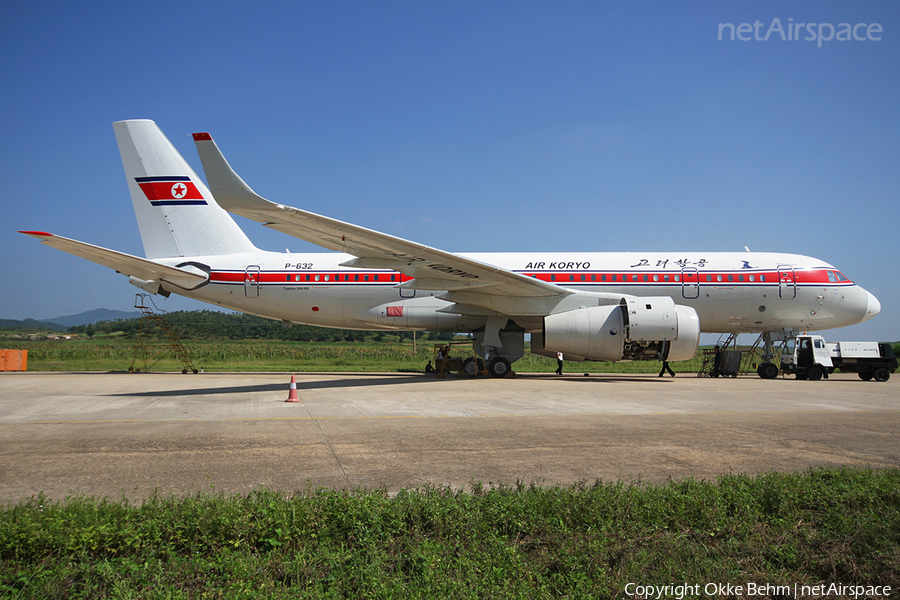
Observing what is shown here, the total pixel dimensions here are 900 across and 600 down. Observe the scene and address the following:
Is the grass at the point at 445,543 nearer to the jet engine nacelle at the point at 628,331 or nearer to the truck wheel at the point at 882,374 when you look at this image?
the jet engine nacelle at the point at 628,331

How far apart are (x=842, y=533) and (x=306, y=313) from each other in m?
16.5

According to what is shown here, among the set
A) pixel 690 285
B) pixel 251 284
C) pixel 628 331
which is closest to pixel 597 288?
pixel 628 331

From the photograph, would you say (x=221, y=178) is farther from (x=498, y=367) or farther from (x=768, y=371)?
(x=768, y=371)

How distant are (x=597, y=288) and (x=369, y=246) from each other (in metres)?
7.89

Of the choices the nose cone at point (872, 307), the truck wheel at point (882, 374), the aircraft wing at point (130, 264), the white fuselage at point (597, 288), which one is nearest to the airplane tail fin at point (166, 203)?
the white fuselage at point (597, 288)

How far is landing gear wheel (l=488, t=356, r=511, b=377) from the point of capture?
1684 cm

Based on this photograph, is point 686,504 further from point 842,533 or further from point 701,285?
point 701,285

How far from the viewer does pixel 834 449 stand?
6387 mm

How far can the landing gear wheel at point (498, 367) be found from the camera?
16.8 m

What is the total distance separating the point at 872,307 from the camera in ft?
60.3

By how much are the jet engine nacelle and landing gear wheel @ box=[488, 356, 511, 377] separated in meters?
1.73

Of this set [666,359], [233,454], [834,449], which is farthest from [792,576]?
[666,359]

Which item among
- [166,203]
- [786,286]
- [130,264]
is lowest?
[786,286]

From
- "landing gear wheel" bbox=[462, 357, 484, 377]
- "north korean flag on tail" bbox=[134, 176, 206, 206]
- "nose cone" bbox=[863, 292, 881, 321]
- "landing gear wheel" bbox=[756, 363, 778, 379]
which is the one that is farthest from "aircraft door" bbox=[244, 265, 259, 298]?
"nose cone" bbox=[863, 292, 881, 321]
